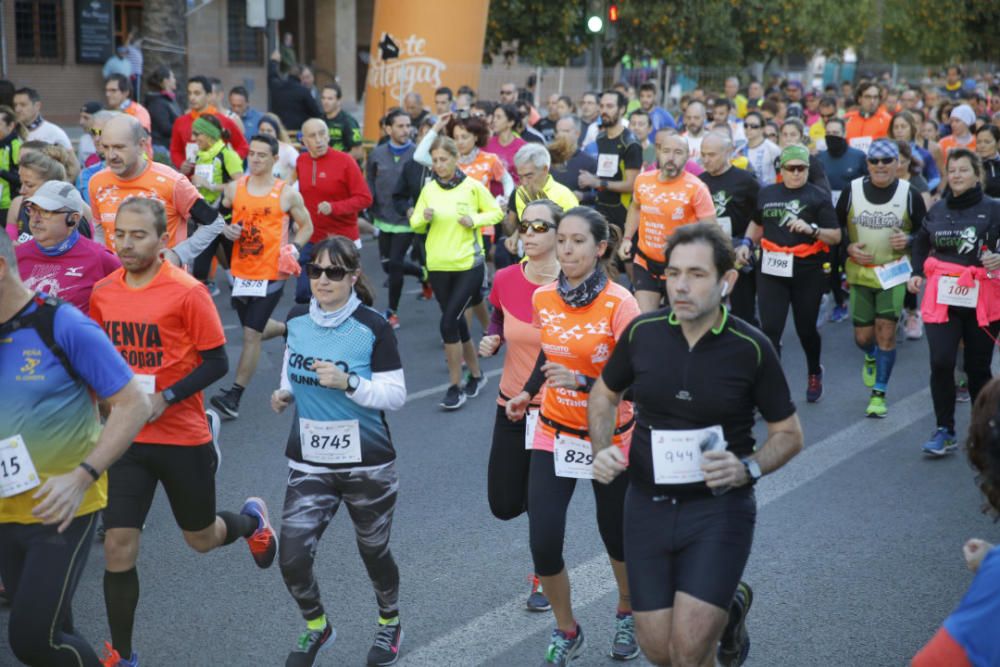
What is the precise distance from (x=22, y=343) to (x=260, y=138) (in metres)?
5.29

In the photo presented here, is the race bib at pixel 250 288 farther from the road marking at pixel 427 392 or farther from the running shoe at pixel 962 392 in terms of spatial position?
the running shoe at pixel 962 392

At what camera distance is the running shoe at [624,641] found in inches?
203

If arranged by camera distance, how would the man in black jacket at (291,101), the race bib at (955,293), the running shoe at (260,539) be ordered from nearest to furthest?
the running shoe at (260,539), the race bib at (955,293), the man in black jacket at (291,101)

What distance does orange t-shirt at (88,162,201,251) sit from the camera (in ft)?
23.8

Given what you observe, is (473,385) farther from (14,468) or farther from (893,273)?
(14,468)

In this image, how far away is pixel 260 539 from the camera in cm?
577

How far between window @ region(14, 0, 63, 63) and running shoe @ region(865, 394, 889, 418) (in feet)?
76.5

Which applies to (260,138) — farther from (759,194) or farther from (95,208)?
(759,194)

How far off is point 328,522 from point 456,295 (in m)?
4.52

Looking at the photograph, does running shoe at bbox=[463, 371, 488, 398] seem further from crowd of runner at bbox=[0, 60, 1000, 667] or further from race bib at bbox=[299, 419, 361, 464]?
race bib at bbox=[299, 419, 361, 464]

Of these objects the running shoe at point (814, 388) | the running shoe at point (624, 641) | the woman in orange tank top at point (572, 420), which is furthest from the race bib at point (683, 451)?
the running shoe at point (814, 388)

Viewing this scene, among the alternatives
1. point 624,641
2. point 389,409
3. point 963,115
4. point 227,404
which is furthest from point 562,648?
point 963,115

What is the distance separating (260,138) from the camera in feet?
29.9

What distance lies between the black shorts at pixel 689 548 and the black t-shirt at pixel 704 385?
0.07m
